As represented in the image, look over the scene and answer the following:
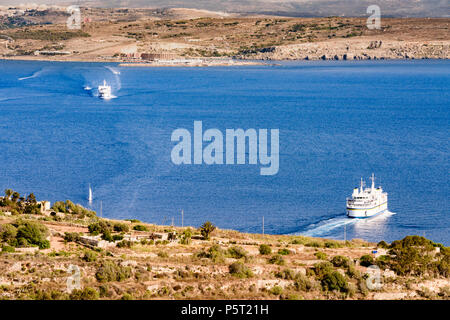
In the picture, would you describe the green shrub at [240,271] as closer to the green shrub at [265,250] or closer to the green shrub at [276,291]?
the green shrub at [276,291]

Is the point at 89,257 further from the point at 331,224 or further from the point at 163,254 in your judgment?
the point at 331,224

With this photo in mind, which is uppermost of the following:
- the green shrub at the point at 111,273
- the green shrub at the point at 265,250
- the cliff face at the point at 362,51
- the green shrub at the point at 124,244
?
the cliff face at the point at 362,51

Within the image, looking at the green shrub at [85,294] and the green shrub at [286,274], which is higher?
the green shrub at [286,274]

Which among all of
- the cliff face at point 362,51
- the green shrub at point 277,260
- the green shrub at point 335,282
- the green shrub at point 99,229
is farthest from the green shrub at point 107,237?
the cliff face at point 362,51

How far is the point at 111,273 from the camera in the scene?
15891 millimetres

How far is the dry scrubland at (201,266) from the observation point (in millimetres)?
15391

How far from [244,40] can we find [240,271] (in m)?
158

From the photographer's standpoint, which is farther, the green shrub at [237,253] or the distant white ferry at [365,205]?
the distant white ferry at [365,205]

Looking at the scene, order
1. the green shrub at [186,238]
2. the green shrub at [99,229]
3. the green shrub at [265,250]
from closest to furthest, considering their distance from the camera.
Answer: the green shrub at [265,250] → the green shrub at [186,238] → the green shrub at [99,229]

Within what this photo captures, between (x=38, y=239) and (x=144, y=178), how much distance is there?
1905 cm

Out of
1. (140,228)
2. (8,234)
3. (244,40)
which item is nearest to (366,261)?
(140,228)

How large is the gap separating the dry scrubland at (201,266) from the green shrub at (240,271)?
0.03 meters

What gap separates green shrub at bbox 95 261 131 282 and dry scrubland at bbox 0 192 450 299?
0.07 ft

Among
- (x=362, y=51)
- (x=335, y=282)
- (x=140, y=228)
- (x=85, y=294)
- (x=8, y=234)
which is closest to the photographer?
(x=85, y=294)
